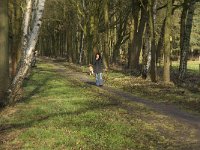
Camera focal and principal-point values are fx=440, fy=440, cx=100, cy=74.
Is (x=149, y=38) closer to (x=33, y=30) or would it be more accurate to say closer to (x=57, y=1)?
(x=33, y=30)

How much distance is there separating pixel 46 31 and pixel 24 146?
88749mm

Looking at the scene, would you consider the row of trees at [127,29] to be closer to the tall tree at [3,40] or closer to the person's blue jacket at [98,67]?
the person's blue jacket at [98,67]

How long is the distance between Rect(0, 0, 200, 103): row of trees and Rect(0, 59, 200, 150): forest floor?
1456 mm

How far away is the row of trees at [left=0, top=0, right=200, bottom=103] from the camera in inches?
783

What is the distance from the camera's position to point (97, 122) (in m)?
14.8

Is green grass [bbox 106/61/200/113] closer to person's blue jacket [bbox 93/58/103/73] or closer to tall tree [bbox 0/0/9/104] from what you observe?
person's blue jacket [bbox 93/58/103/73]

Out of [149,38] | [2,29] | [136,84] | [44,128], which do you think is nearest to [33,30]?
[2,29]

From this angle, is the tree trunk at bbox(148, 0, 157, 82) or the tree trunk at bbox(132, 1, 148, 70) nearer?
the tree trunk at bbox(148, 0, 157, 82)

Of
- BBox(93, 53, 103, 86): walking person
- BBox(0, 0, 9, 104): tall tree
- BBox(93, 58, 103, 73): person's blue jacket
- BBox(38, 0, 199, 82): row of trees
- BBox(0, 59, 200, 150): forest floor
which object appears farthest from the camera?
BBox(38, 0, 199, 82): row of trees

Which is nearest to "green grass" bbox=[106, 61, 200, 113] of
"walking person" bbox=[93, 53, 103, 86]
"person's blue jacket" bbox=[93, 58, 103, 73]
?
"walking person" bbox=[93, 53, 103, 86]

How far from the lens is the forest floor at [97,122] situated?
12.4m

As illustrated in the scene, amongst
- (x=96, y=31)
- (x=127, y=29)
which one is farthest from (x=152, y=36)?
(x=127, y=29)

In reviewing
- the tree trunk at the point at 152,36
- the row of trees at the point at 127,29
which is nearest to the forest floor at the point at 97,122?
the tree trunk at the point at 152,36

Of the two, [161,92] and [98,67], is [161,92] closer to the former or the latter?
[161,92]
